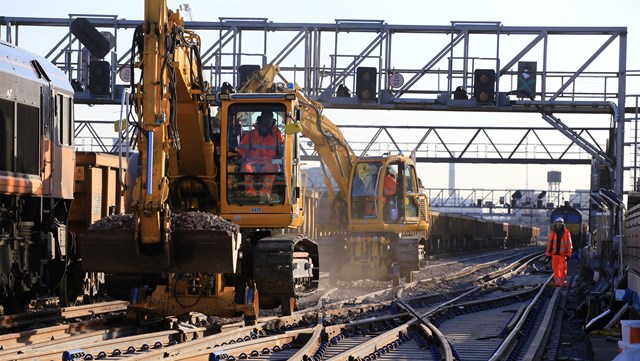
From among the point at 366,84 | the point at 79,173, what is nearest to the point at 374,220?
the point at 366,84

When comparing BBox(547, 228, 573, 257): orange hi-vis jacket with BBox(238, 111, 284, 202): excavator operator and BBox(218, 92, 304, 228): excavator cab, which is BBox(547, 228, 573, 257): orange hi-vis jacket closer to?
BBox(218, 92, 304, 228): excavator cab

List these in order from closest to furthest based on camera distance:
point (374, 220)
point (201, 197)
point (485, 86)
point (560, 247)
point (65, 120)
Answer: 1. point (201, 197)
2. point (65, 120)
3. point (560, 247)
4. point (374, 220)
5. point (485, 86)

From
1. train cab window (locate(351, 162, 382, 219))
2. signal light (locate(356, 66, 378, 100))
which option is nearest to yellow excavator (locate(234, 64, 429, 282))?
train cab window (locate(351, 162, 382, 219))

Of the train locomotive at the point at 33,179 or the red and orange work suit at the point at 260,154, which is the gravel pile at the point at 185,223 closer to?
the red and orange work suit at the point at 260,154

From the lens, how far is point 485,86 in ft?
109

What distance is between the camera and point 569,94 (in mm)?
34094

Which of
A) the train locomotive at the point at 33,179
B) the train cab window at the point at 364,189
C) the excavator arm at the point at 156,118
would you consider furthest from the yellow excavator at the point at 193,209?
the train cab window at the point at 364,189

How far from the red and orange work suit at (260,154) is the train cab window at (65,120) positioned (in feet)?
9.91

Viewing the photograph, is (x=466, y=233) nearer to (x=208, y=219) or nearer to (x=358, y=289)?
(x=358, y=289)

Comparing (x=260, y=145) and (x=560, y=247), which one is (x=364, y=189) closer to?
(x=560, y=247)

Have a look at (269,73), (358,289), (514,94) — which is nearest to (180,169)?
(269,73)

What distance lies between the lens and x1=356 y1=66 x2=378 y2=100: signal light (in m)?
33.1

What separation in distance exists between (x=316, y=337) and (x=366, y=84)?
67.3 feet

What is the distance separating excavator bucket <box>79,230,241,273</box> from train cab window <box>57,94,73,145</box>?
3.39 meters
